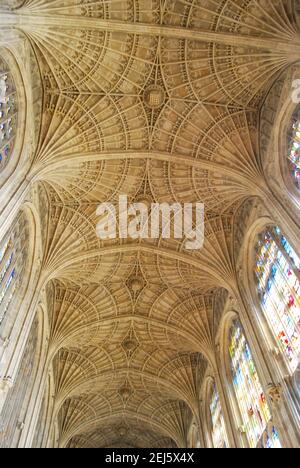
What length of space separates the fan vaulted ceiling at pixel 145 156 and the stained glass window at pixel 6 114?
1582 millimetres

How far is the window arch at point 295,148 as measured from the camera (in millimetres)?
15828

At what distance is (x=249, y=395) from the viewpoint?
58.4 feet

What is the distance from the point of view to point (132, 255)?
76.5 ft

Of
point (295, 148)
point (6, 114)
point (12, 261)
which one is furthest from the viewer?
point (12, 261)

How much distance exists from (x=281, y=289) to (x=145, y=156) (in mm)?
9237

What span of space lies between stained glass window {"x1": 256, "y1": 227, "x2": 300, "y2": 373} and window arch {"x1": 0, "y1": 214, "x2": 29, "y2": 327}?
36.9 ft

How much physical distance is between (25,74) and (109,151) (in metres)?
5.20

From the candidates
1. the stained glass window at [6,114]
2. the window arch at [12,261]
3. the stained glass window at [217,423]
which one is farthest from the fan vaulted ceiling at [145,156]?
the stained glass window at [217,423]

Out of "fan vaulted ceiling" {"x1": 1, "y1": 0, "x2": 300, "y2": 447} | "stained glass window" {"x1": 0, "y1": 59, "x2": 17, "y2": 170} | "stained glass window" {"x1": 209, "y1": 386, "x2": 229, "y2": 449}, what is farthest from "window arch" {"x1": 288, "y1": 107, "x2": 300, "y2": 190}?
"stained glass window" {"x1": 209, "y1": 386, "x2": 229, "y2": 449}

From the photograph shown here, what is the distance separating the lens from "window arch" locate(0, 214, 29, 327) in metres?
15.8

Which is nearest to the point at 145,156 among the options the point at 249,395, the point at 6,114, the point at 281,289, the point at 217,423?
the point at 6,114

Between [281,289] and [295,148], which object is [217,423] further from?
[295,148]

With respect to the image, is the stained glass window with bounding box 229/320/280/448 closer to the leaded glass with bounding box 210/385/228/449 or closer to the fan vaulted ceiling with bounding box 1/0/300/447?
the fan vaulted ceiling with bounding box 1/0/300/447
